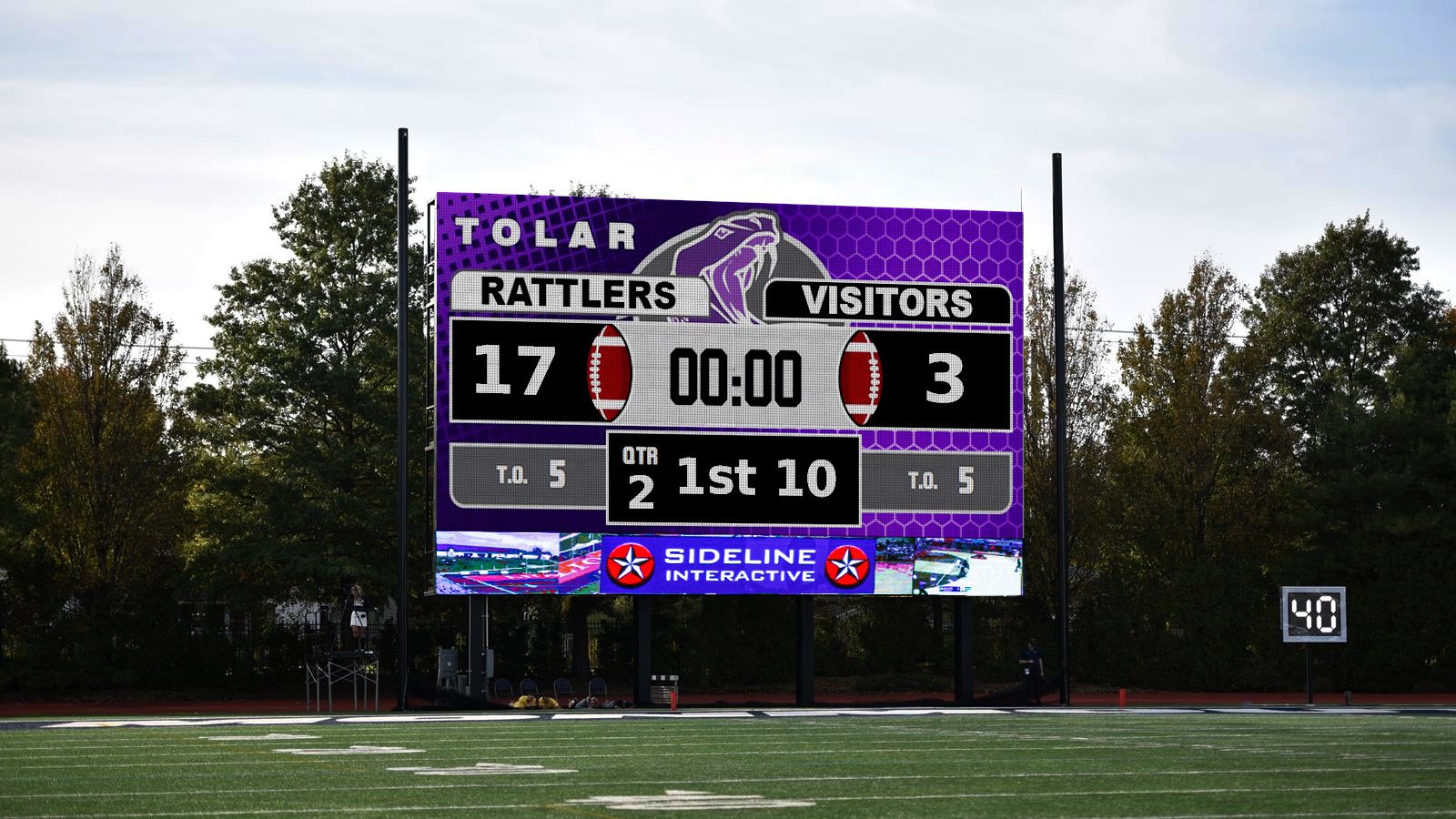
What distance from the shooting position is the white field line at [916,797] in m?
9.96

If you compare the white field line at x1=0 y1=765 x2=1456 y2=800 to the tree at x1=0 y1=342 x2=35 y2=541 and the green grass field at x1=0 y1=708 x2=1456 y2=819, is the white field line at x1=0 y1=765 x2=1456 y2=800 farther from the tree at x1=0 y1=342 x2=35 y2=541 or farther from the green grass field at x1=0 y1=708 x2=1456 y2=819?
the tree at x1=0 y1=342 x2=35 y2=541

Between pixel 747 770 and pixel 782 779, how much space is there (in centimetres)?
82

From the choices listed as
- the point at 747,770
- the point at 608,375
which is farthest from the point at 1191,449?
the point at 747,770

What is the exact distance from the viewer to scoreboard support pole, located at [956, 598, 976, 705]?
28.4 metres

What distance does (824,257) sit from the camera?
27297 millimetres

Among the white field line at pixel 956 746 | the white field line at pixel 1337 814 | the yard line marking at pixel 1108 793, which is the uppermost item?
the white field line at pixel 1337 814

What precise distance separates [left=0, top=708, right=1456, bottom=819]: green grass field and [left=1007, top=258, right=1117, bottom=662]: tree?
17960 millimetres

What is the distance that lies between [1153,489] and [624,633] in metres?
12.1

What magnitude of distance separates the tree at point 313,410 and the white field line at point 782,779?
73.0ft

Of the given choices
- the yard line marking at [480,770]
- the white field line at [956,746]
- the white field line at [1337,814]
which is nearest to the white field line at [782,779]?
the yard line marking at [480,770]

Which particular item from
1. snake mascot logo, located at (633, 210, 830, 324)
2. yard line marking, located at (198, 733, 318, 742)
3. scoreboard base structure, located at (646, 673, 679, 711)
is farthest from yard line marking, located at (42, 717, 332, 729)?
snake mascot logo, located at (633, 210, 830, 324)

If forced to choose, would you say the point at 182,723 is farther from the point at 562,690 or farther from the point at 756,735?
the point at 562,690

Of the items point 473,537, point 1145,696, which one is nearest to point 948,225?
point 473,537

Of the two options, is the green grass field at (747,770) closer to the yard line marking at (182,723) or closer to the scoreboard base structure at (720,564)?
the yard line marking at (182,723)
